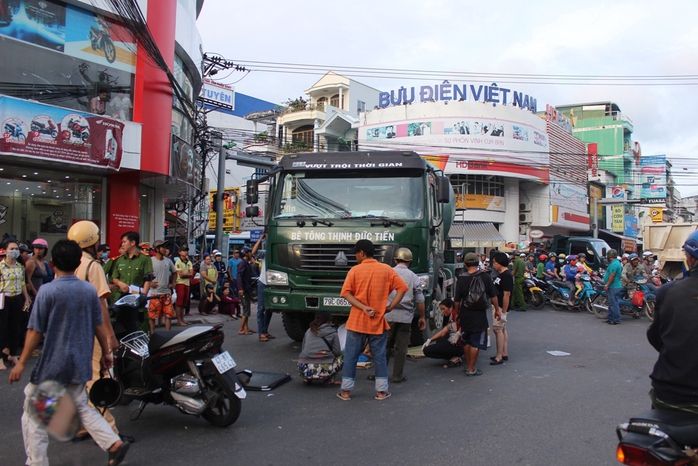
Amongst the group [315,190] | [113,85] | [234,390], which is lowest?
[234,390]

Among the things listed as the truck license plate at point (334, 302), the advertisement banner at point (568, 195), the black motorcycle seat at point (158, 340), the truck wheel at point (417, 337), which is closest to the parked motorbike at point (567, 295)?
the truck wheel at point (417, 337)

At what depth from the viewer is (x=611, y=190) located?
51.4 metres

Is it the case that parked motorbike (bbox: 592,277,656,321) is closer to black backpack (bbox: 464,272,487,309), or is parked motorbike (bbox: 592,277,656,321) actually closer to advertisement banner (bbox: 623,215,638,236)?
black backpack (bbox: 464,272,487,309)

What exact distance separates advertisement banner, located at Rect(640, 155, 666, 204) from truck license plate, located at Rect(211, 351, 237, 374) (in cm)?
5538

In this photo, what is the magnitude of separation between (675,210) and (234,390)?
277 feet

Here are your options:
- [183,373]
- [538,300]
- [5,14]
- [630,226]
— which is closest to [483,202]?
[538,300]

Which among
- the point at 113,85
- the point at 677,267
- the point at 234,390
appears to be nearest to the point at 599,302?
the point at 677,267

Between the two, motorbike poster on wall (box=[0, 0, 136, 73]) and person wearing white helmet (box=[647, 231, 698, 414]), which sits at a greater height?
motorbike poster on wall (box=[0, 0, 136, 73])

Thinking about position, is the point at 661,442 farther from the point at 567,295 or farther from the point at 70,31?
the point at 70,31

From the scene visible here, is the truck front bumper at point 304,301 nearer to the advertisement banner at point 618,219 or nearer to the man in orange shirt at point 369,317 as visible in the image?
the man in orange shirt at point 369,317

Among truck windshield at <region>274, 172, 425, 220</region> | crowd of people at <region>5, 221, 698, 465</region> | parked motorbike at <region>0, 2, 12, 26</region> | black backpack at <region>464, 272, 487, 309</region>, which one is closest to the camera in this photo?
crowd of people at <region>5, 221, 698, 465</region>

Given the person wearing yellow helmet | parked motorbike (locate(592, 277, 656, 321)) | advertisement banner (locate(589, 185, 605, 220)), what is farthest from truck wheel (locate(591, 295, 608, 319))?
advertisement banner (locate(589, 185, 605, 220))

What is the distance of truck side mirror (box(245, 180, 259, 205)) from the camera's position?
8547 mm

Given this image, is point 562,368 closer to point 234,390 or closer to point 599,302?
point 234,390
